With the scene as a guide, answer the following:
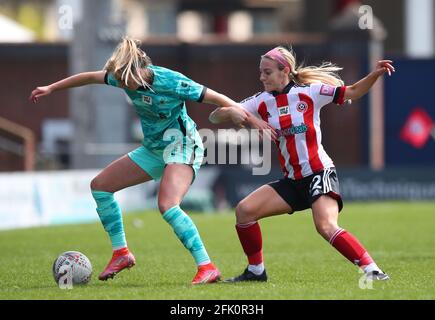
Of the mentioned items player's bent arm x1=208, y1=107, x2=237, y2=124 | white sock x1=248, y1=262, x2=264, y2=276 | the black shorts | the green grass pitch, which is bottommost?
the green grass pitch

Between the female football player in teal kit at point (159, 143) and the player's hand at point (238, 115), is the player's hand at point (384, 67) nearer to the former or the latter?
the female football player in teal kit at point (159, 143)

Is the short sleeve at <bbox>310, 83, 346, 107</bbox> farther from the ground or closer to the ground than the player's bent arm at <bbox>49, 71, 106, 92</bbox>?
closer to the ground

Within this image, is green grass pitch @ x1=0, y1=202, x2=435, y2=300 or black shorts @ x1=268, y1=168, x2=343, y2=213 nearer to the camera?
green grass pitch @ x1=0, y1=202, x2=435, y2=300

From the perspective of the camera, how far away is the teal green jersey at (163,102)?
9.28m

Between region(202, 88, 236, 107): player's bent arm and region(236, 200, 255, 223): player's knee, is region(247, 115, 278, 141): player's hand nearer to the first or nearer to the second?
region(202, 88, 236, 107): player's bent arm

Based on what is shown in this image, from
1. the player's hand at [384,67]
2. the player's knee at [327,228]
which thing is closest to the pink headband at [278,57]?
the player's hand at [384,67]

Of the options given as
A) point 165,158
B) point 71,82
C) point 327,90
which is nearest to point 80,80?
point 71,82

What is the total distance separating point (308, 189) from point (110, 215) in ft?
5.68

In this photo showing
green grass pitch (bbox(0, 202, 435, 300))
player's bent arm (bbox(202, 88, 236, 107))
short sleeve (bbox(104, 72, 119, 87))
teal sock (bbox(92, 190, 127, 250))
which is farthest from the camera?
teal sock (bbox(92, 190, 127, 250))

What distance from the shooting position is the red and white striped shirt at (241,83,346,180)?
30.4 feet

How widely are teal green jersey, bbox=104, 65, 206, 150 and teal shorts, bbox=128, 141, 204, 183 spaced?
71mm

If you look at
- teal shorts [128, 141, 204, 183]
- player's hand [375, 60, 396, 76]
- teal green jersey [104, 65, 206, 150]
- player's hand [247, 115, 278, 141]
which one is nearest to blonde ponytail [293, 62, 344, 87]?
player's hand [375, 60, 396, 76]

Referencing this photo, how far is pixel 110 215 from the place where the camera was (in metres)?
9.82

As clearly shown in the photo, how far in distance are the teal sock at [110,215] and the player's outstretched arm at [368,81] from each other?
216 centimetres
